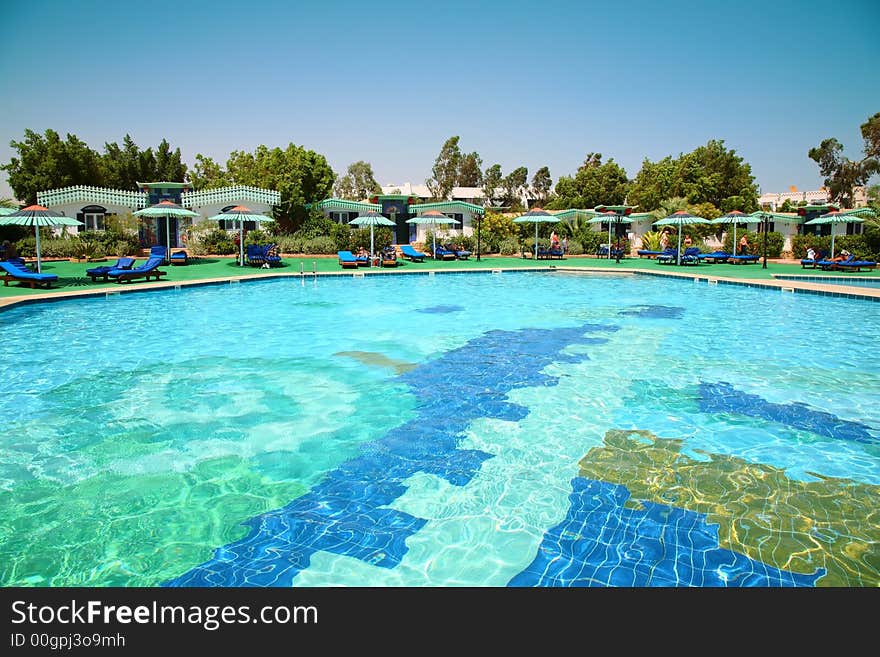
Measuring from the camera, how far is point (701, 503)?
14.6 ft

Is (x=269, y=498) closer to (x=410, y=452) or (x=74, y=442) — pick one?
(x=410, y=452)

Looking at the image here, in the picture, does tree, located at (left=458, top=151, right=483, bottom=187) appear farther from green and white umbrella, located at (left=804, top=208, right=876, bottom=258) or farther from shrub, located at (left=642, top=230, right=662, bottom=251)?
green and white umbrella, located at (left=804, top=208, right=876, bottom=258)

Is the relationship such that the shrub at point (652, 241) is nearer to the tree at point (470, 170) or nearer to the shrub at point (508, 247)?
the shrub at point (508, 247)

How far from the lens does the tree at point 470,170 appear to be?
273ft

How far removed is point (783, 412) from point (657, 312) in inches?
301

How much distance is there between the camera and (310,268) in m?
24.1

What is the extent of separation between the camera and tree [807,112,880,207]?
55312 mm

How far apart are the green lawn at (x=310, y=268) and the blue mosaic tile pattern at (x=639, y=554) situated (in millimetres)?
15729

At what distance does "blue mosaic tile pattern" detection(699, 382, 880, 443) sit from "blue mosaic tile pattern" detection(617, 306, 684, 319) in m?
6.05

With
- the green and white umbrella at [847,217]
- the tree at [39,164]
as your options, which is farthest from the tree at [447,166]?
the green and white umbrella at [847,217]

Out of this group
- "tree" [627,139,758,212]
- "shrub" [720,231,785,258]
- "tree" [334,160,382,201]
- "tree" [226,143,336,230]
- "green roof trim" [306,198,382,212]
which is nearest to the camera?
"shrub" [720,231,785,258]

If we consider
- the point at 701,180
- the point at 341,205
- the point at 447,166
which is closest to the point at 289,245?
the point at 341,205

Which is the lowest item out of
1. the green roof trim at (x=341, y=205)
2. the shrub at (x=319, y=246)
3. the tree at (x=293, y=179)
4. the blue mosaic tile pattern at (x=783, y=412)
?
the blue mosaic tile pattern at (x=783, y=412)

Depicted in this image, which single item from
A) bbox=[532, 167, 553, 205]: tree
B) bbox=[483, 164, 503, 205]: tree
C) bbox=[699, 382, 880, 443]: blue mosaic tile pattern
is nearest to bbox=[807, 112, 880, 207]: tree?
bbox=[532, 167, 553, 205]: tree
